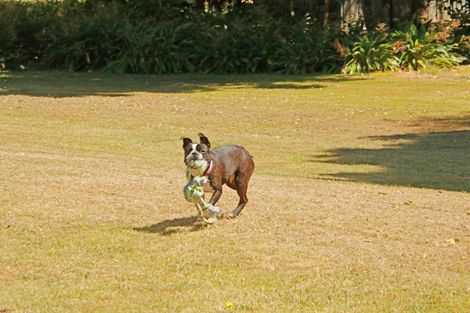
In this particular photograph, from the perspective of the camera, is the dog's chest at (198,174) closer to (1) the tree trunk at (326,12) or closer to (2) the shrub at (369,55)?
(2) the shrub at (369,55)

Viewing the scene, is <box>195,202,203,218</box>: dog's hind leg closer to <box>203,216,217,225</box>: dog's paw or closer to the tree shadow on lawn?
<box>203,216,217,225</box>: dog's paw

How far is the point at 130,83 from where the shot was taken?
33.1 meters

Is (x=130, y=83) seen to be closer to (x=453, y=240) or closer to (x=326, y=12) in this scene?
(x=326, y=12)

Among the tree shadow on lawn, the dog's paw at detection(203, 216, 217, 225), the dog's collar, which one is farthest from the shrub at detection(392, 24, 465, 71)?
the dog's collar

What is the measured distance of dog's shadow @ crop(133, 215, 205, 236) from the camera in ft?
37.4

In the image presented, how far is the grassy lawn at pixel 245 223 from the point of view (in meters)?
9.48

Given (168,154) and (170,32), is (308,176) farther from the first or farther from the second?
(170,32)

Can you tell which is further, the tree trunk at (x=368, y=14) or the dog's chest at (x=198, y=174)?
the tree trunk at (x=368, y=14)

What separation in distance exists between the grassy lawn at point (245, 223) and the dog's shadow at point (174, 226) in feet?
0.08

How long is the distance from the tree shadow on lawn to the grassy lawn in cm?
4

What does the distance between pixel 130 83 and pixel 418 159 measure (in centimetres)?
1467

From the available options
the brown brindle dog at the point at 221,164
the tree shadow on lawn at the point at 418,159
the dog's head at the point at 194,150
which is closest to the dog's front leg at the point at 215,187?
the brown brindle dog at the point at 221,164

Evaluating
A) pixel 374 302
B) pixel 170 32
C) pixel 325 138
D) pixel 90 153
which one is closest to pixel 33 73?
pixel 170 32

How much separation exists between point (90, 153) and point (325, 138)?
5.59 metres
